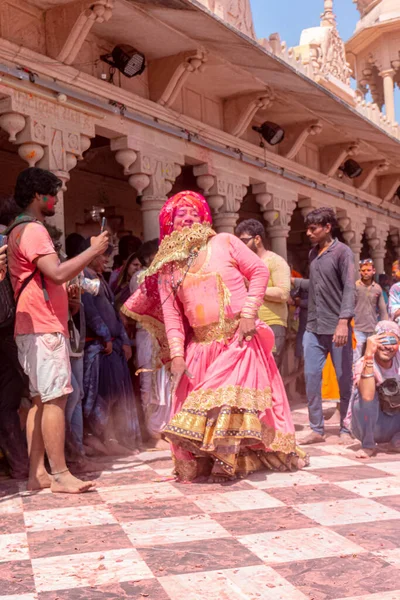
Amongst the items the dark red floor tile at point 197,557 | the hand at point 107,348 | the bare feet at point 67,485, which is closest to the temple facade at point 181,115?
the hand at point 107,348

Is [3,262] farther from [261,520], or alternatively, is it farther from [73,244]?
[73,244]

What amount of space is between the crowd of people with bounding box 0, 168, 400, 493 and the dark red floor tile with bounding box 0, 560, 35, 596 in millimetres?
1059

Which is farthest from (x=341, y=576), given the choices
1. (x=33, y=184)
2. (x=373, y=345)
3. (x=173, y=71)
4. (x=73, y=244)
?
(x=173, y=71)

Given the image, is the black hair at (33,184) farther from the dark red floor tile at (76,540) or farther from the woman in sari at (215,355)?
the dark red floor tile at (76,540)

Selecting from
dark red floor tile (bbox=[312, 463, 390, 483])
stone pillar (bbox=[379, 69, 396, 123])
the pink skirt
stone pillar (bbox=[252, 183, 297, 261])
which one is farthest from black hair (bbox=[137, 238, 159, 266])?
stone pillar (bbox=[379, 69, 396, 123])

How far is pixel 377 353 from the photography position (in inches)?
181

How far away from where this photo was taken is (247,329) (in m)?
3.93

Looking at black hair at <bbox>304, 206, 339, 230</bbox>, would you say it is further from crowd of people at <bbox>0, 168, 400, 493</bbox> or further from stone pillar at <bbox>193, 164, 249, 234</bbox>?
stone pillar at <bbox>193, 164, 249, 234</bbox>

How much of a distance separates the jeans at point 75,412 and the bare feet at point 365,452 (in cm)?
161

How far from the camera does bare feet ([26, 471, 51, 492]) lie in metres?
3.79

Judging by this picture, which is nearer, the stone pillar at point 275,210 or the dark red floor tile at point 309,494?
→ the dark red floor tile at point 309,494

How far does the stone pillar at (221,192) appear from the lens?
26.2 feet

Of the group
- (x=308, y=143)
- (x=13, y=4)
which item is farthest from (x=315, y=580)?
(x=308, y=143)

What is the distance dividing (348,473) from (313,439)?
105cm
